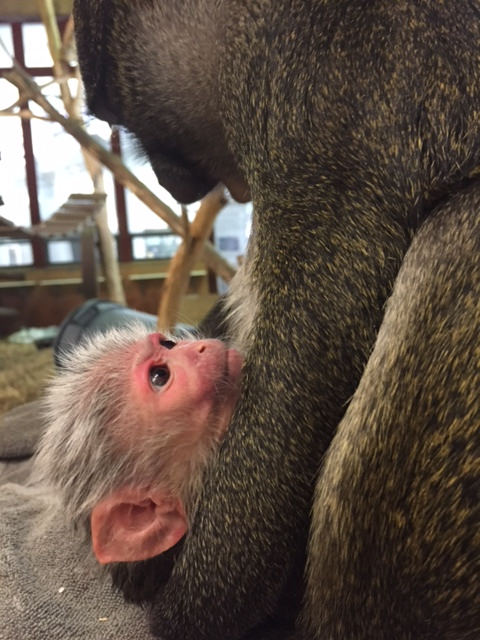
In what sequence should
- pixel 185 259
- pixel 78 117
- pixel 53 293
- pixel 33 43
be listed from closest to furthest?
pixel 185 259
pixel 78 117
pixel 53 293
pixel 33 43

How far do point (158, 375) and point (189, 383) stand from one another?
0.07 meters

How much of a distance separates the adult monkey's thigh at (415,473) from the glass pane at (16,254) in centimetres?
537

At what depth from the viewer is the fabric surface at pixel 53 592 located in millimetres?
1079

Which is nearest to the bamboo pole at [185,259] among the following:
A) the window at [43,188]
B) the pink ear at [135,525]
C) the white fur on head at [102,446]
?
the white fur on head at [102,446]

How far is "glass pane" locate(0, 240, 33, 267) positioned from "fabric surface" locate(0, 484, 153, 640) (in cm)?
472

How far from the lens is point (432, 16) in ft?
3.12

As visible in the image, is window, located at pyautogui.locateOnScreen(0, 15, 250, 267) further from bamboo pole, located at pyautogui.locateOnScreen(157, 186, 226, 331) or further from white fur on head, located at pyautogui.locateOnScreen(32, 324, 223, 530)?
white fur on head, located at pyautogui.locateOnScreen(32, 324, 223, 530)

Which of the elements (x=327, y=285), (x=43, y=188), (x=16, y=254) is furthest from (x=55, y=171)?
(x=327, y=285)

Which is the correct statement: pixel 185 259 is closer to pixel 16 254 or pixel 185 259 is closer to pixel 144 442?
pixel 144 442

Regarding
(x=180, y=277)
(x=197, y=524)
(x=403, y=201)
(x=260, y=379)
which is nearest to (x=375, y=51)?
(x=403, y=201)

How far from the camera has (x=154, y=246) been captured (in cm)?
609

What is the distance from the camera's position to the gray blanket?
1.08 metres

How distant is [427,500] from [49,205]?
19.6ft

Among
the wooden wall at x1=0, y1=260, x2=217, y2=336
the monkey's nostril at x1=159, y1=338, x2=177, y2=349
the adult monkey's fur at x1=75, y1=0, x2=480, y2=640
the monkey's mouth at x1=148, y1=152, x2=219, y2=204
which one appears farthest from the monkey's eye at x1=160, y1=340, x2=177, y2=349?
the wooden wall at x1=0, y1=260, x2=217, y2=336
